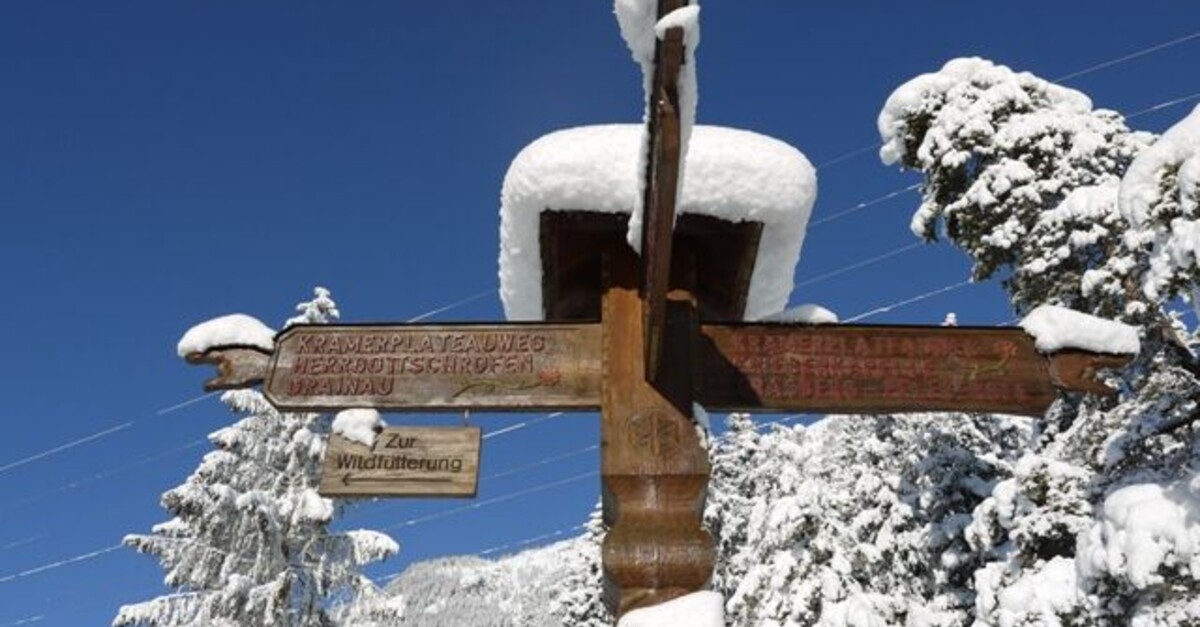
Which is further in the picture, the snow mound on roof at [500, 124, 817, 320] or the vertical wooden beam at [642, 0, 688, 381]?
the snow mound on roof at [500, 124, 817, 320]

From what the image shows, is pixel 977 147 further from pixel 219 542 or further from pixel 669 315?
pixel 219 542

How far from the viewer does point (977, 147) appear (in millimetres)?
12898

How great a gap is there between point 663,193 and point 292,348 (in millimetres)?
1988

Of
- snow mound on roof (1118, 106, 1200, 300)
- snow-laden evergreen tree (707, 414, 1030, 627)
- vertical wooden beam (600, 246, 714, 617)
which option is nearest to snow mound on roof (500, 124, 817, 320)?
vertical wooden beam (600, 246, 714, 617)

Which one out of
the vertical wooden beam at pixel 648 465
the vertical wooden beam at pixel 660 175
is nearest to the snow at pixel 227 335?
the vertical wooden beam at pixel 648 465

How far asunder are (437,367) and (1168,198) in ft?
14.3

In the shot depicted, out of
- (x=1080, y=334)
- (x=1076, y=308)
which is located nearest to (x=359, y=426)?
(x=1080, y=334)

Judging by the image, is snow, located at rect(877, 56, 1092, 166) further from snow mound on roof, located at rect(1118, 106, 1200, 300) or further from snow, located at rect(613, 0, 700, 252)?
snow, located at rect(613, 0, 700, 252)

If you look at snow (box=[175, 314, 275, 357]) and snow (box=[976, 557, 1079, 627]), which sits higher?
snow (box=[976, 557, 1079, 627])

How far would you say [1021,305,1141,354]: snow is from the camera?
3.89 meters

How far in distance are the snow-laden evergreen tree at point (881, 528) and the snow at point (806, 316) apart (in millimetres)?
13860

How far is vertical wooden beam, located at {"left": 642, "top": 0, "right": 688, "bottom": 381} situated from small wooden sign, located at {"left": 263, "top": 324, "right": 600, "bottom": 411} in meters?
0.45

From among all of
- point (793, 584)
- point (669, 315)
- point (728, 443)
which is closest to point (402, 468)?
→ point (669, 315)

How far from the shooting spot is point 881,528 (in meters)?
18.8
